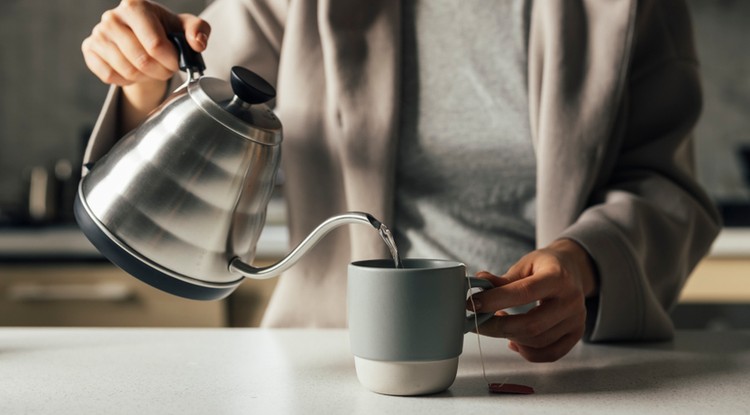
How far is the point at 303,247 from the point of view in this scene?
0.62 m

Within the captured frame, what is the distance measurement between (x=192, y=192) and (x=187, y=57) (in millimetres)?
149

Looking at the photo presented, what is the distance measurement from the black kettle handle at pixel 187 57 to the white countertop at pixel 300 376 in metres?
0.27

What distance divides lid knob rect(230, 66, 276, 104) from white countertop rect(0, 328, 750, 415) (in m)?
0.23

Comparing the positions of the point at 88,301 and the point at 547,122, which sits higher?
the point at 547,122

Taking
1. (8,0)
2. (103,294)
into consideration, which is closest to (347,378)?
(103,294)

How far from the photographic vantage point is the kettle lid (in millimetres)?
640

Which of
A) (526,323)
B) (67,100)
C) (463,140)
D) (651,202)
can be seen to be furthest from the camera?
(67,100)

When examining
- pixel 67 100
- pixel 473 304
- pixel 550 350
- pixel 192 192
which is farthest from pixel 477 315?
pixel 67 100

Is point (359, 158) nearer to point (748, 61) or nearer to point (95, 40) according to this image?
point (95, 40)

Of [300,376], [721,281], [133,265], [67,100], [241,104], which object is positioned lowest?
[721,281]

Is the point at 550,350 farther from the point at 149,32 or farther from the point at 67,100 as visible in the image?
the point at 67,100

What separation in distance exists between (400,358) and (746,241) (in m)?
1.67

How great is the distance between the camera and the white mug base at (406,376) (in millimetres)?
583

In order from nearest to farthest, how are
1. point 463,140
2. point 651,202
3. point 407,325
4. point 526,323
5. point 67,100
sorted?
point 407,325
point 526,323
point 651,202
point 463,140
point 67,100
